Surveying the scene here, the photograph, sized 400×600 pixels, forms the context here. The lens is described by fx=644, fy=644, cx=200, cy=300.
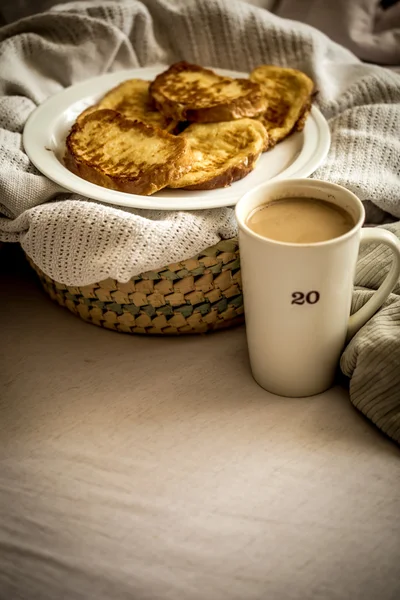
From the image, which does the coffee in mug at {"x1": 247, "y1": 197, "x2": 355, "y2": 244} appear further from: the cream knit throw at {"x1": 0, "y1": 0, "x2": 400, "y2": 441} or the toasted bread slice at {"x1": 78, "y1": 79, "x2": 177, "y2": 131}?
the toasted bread slice at {"x1": 78, "y1": 79, "x2": 177, "y2": 131}

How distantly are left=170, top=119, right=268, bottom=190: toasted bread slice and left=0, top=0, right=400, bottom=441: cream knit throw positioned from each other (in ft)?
0.19

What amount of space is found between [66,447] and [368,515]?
14.5 inches

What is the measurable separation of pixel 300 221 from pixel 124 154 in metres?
0.30

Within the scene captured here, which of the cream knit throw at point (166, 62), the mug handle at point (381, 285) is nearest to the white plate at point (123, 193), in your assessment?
the cream knit throw at point (166, 62)

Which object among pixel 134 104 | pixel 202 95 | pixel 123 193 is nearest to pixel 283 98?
pixel 202 95

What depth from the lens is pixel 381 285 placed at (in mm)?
833

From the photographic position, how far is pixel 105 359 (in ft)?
3.05

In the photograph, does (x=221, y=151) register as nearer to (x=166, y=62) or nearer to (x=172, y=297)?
(x=172, y=297)

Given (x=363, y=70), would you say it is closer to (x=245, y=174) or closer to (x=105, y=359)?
(x=245, y=174)

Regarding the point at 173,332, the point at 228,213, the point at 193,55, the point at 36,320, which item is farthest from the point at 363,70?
the point at 36,320

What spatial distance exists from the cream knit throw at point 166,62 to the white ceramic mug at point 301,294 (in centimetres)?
4

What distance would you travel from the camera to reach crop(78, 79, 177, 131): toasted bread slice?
1037 mm

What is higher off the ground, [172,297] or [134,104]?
[134,104]

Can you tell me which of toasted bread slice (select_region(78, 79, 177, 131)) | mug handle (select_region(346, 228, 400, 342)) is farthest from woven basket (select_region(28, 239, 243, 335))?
toasted bread slice (select_region(78, 79, 177, 131))
